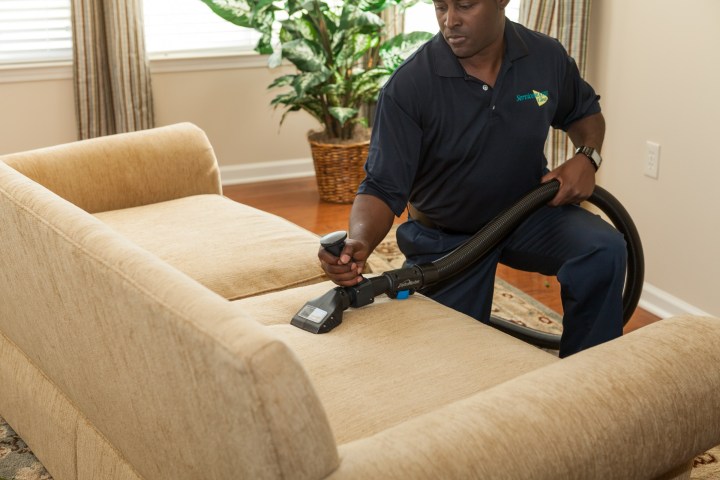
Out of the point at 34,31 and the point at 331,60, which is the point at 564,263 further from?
the point at 34,31

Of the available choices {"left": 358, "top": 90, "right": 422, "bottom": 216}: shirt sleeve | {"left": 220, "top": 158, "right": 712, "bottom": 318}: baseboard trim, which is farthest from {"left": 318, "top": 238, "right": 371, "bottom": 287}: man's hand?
{"left": 220, "top": 158, "right": 712, "bottom": 318}: baseboard trim

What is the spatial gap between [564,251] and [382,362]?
0.72 metres

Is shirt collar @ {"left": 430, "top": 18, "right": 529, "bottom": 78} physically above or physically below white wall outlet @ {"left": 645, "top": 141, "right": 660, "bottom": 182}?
above

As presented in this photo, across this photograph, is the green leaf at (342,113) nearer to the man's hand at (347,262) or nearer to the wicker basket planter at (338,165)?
the wicker basket planter at (338,165)

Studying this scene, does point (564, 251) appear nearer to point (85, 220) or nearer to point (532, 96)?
point (532, 96)

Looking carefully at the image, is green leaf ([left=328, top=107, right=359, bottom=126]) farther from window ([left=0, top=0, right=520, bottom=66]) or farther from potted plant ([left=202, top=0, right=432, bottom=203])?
window ([left=0, top=0, right=520, bottom=66])

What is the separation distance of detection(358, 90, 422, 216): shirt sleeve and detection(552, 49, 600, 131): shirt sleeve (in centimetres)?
47

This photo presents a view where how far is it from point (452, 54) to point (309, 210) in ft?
7.33

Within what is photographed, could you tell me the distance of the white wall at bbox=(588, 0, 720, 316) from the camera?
2.80 meters

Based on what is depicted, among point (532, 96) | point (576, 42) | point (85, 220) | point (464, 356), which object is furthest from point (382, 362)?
point (576, 42)

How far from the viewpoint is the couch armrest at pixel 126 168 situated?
2689mm

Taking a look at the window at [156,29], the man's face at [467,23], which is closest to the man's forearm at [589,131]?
the man's face at [467,23]

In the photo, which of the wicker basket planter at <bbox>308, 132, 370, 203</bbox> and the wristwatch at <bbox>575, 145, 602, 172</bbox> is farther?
the wicker basket planter at <bbox>308, 132, 370, 203</bbox>

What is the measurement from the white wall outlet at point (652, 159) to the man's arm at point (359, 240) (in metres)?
1.36
